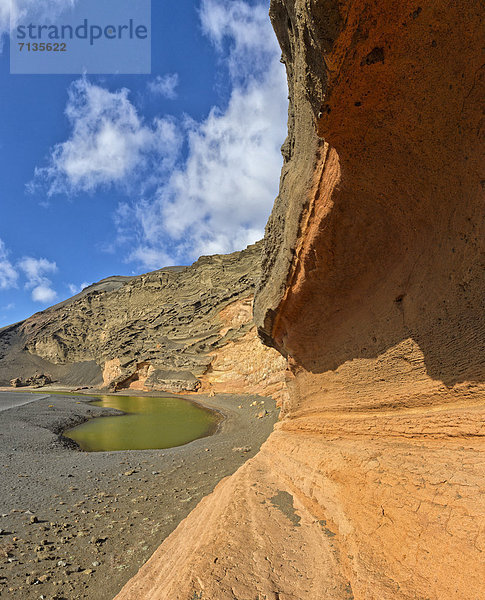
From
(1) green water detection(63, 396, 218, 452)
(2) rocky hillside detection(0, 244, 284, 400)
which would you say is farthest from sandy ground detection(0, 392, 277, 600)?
(2) rocky hillside detection(0, 244, 284, 400)

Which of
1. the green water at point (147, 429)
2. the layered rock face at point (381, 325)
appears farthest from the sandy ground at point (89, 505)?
the green water at point (147, 429)

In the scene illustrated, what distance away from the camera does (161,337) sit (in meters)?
26.3

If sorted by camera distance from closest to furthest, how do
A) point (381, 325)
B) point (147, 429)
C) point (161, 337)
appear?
point (381, 325)
point (147, 429)
point (161, 337)

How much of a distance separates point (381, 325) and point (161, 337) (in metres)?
24.7

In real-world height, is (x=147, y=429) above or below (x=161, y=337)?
below

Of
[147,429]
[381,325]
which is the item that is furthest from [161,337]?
[381,325]

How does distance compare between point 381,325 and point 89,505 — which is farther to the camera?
point 89,505

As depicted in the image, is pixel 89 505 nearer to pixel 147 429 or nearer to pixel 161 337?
pixel 147 429

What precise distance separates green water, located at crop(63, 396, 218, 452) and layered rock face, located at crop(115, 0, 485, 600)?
700cm

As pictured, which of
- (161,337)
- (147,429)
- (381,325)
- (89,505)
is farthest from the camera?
(161,337)

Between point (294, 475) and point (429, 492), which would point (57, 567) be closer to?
point (294, 475)

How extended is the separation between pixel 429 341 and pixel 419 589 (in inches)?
75.2

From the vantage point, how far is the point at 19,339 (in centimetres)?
4150

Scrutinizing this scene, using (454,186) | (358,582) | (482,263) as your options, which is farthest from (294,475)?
(454,186)
